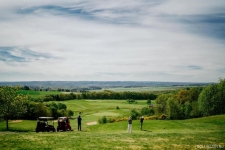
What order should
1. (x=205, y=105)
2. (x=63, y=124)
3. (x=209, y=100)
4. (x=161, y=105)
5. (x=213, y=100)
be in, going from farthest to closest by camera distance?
(x=161, y=105)
(x=205, y=105)
(x=209, y=100)
(x=213, y=100)
(x=63, y=124)

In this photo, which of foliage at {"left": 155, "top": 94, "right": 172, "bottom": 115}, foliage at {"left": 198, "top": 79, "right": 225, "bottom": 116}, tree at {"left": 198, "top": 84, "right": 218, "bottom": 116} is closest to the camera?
foliage at {"left": 198, "top": 79, "right": 225, "bottom": 116}

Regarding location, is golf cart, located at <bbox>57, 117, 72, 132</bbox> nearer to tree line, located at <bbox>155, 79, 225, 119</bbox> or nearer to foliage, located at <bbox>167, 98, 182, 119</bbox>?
tree line, located at <bbox>155, 79, 225, 119</bbox>

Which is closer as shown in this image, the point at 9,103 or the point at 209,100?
the point at 9,103

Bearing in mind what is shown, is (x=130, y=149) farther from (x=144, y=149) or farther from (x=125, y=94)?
(x=125, y=94)

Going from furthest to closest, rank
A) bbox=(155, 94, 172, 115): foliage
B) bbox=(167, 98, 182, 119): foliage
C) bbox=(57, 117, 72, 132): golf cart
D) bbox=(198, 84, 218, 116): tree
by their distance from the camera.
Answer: bbox=(155, 94, 172, 115): foliage < bbox=(167, 98, 182, 119): foliage < bbox=(198, 84, 218, 116): tree < bbox=(57, 117, 72, 132): golf cart

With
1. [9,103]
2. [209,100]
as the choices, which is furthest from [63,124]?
[209,100]

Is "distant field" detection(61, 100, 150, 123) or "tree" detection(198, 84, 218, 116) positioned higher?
"tree" detection(198, 84, 218, 116)

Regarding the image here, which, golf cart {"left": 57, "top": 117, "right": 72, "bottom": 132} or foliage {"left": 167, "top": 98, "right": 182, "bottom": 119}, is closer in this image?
golf cart {"left": 57, "top": 117, "right": 72, "bottom": 132}

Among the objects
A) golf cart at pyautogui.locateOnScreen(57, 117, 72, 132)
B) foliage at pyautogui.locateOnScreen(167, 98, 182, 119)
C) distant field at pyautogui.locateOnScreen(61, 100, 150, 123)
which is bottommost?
distant field at pyautogui.locateOnScreen(61, 100, 150, 123)

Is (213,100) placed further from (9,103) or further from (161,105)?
(9,103)

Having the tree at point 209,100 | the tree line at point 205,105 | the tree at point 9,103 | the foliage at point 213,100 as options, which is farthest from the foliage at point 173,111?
the tree at point 9,103

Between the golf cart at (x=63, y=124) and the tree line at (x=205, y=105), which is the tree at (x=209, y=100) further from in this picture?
the golf cart at (x=63, y=124)

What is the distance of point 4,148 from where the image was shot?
1956cm

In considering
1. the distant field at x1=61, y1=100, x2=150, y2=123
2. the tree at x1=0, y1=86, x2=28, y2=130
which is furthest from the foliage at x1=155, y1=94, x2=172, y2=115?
the tree at x1=0, y1=86, x2=28, y2=130
